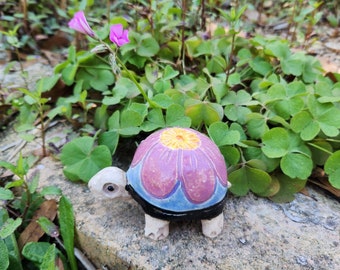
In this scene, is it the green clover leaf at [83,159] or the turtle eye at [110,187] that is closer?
the turtle eye at [110,187]

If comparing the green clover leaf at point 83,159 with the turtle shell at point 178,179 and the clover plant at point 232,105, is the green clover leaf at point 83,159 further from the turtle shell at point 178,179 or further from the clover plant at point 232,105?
the turtle shell at point 178,179

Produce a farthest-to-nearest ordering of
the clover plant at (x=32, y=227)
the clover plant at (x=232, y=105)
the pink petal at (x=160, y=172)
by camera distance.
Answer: the clover plant at (x=232, y=105) → the clover plant at (x=32, y=227) → the pink petal at (x=160, y=172)

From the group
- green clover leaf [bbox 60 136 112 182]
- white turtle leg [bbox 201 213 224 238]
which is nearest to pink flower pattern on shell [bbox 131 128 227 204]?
white turtle leg [bbox 201 213 224 238]

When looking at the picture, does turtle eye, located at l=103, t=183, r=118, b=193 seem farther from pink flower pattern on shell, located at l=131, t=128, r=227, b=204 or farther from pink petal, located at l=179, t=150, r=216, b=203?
pink petal, located at l=179, t=150, r=216, b=203

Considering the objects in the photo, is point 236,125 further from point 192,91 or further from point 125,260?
point 125,260

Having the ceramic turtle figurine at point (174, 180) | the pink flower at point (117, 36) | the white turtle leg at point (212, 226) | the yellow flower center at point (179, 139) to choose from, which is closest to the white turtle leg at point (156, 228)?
the ceramic turtle figurine at point (174, 180)

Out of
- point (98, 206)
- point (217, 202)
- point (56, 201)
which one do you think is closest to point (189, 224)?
point (217, 202)

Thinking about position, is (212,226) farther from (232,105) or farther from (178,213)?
(232,105)

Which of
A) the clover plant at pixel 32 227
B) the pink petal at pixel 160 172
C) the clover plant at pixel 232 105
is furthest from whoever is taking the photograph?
the clover plant at pixel 232 105
